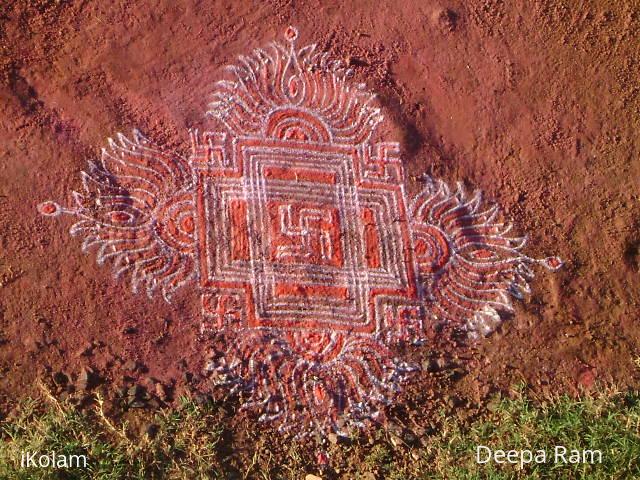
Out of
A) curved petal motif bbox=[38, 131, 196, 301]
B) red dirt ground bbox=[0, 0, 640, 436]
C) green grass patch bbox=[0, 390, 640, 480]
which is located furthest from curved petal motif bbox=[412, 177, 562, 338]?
curved petal motif bbox=[38, 131, 196, 301]

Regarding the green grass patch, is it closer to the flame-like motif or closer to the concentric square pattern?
the concentric square pattern

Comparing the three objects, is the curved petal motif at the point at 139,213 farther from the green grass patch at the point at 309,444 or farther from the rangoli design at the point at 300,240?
the green grass patch at the point at 309,444

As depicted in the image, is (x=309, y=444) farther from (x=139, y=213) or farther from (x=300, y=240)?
(x=139, y=213)

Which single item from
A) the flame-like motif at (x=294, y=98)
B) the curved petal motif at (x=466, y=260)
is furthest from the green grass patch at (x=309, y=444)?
the flame-like motif at (x=294, y=98)

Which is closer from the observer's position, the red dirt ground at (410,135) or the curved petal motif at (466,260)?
the red dirt ground at (410,135)

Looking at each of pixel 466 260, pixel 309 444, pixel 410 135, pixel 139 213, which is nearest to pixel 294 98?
pixel 410 135

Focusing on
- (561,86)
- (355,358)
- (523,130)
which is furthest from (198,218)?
(561,86)
